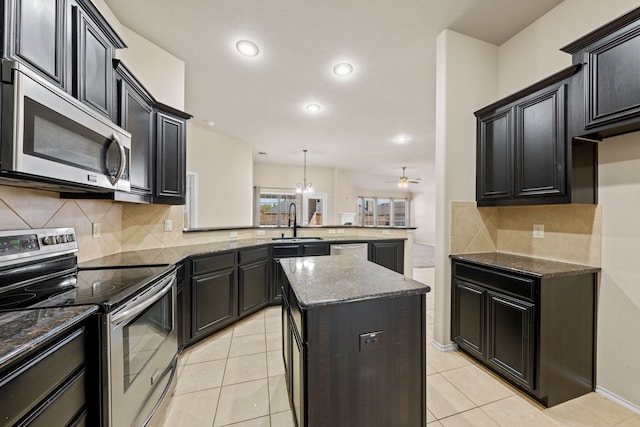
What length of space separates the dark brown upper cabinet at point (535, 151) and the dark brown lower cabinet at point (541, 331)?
25.1 inches

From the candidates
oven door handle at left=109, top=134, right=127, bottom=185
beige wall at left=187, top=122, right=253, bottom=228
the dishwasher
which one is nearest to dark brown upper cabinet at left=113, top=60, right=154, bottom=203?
oven door handle at left=109, top=134, right=127, bottom=185

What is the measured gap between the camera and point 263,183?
7.66 meters

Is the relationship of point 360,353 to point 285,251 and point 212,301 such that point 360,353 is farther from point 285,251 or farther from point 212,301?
point 285,251

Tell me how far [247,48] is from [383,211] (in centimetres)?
988

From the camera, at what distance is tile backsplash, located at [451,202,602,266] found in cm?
185

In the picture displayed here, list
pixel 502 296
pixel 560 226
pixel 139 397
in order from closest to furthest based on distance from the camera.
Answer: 1. pixel 139 397
2. pixel 502 296
3. pixel 560 226

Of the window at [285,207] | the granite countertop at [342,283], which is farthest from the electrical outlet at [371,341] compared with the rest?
the window at [285,207]

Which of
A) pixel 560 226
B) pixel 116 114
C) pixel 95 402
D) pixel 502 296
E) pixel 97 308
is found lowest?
pixel 95 402

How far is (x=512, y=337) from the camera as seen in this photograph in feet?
5.87

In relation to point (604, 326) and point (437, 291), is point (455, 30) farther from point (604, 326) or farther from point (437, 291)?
point (604, 326)

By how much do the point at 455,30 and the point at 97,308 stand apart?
3278mm

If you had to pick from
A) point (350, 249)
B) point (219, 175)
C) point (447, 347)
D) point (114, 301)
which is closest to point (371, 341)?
point (114, 301)

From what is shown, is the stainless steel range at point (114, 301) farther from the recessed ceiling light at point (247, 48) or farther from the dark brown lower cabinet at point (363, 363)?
the recessed ceiling light at point (247, 48)

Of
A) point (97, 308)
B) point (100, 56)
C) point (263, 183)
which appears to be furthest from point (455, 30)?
point (263, 183)
